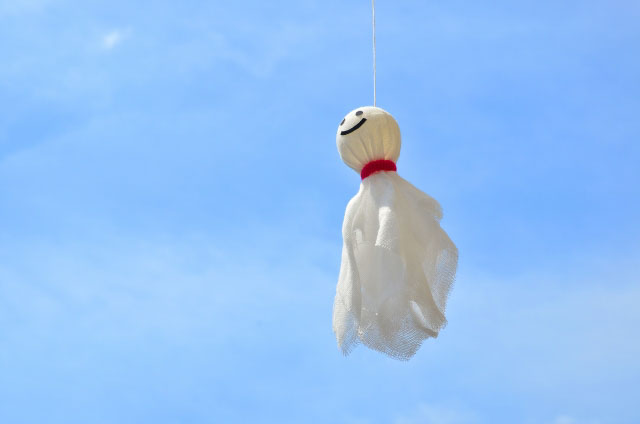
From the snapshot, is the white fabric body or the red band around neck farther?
the red band around neck

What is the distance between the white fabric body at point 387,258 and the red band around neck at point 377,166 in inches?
0.6

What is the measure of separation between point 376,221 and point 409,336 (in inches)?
15.8

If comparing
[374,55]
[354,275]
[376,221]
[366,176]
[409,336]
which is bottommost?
[409,336]

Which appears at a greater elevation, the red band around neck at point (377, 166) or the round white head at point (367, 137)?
the round white head at point (367, 137)

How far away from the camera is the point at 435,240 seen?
2951 millimetres

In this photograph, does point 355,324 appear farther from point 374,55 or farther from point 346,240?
point 374,55

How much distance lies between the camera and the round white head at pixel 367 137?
302cm

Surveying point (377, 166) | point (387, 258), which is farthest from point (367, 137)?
point (387, 258)

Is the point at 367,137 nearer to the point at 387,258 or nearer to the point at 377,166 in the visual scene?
the point at 377,166

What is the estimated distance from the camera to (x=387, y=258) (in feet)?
9.27

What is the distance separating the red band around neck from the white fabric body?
0.6 inches

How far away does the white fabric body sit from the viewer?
2838 mm

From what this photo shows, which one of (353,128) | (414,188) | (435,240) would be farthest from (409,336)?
(353,128)

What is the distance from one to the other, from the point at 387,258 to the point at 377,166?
14.9 inches
